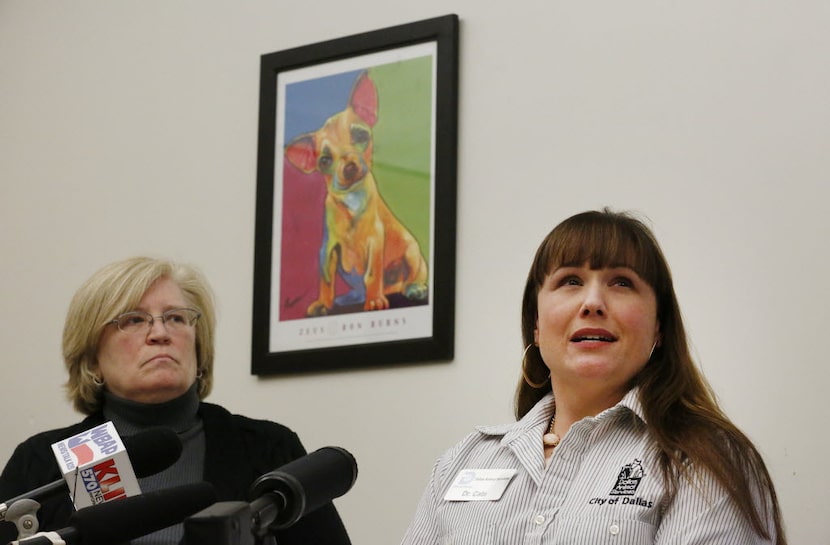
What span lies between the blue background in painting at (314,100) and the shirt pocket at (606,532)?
1982 mm

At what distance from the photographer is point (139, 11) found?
4578 millimetres

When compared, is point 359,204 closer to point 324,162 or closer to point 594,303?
point 324,162

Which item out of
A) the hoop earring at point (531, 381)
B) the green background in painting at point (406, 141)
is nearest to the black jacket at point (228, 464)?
the hoop earring at point (531, 381)

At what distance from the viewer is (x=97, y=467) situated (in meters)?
2.30

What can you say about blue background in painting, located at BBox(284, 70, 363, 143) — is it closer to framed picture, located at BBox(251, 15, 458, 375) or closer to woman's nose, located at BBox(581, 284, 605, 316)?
framed picture, located at BBox(251, 15, 458, 375)

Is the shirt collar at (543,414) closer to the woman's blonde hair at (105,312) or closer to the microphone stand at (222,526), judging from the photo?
the woman's blonde hair at (105,312)

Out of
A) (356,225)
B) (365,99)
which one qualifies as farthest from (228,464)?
(365,99)

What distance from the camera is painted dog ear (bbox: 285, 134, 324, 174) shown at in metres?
4.00

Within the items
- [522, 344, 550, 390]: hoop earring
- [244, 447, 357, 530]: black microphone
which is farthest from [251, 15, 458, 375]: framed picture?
[244, 447, 357, 530]: black microphone

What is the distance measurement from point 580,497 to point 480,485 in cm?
26

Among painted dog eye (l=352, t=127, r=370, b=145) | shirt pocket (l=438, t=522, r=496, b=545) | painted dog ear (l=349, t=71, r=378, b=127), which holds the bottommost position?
shirt pocket (l=438, t=522, r=496, b=545)

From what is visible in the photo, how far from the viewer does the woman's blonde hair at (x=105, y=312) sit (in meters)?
3.29

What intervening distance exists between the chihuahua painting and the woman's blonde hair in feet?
1.75

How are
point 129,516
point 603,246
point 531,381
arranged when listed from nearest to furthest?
point 129,516, point 603,246, point 531,381
